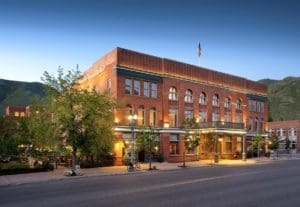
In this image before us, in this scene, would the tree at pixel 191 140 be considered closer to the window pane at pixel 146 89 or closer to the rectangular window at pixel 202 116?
the window pane at pixel 146 89

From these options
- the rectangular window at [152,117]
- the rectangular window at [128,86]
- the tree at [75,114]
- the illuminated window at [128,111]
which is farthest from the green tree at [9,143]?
the rectangular window at [152,117]

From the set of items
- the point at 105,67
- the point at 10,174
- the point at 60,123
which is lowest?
the point at 10,174

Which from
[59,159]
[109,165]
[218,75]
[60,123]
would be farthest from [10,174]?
[218,75]

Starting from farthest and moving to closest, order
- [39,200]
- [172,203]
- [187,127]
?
1. [187,127]
2. [39,200]
3. [172,203]

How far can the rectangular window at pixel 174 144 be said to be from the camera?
53.7 meters

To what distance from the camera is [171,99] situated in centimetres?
5512

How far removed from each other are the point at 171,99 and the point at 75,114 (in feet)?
72.6

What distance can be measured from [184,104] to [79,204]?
1616 inches

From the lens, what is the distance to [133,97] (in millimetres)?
50062

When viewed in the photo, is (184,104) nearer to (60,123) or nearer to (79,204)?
(60,123)

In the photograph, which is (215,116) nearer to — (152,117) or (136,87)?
(152,117)

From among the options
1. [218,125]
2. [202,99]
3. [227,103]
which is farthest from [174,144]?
[227,103]

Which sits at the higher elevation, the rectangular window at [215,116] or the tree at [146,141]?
the rectangular window at [215,116]

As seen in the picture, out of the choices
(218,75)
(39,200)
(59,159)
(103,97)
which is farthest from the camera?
(218,75)
